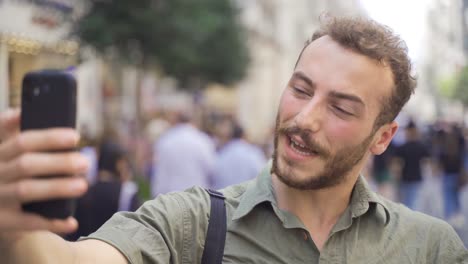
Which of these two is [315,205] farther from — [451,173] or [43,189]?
[451,173]

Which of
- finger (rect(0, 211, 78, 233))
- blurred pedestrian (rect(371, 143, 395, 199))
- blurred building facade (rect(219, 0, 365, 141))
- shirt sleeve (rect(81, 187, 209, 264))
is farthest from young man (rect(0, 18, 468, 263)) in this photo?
blurred building facade (rect(219, 0, 365, 141))

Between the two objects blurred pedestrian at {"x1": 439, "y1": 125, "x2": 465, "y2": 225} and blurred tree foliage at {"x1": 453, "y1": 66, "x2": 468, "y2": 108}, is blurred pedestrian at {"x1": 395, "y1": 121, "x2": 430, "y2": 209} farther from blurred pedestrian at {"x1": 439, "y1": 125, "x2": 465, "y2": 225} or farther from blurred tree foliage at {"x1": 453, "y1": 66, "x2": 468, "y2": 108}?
blurred tree foliage at {"x1": 453, "y1": 66, "x2": 468, "y2": 108}

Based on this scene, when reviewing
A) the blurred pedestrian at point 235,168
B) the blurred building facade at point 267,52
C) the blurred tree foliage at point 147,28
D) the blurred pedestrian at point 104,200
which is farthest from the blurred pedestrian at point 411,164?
the blurred building facade at point 267,52

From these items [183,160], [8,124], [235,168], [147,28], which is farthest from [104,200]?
[147,28]

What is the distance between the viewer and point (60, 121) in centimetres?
113

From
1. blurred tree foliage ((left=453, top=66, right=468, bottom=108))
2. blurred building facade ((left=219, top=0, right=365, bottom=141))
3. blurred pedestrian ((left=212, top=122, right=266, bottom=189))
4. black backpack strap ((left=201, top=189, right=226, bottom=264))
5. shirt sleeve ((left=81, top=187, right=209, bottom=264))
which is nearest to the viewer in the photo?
shirt sleeve ((left=81, top=187, right=209, bottom=264))

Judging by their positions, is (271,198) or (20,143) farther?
(271,198)

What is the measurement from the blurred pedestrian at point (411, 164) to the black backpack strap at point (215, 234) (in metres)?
10.8

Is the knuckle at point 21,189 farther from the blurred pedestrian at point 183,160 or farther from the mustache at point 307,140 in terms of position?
the blurred pedestrian at point 183,160

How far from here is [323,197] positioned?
2.42m

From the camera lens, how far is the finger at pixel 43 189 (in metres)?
1.08

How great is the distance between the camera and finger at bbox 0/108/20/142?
1.15m

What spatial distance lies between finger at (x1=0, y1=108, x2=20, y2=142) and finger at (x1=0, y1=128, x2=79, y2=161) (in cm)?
5

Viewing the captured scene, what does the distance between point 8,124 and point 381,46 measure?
1.55 m
